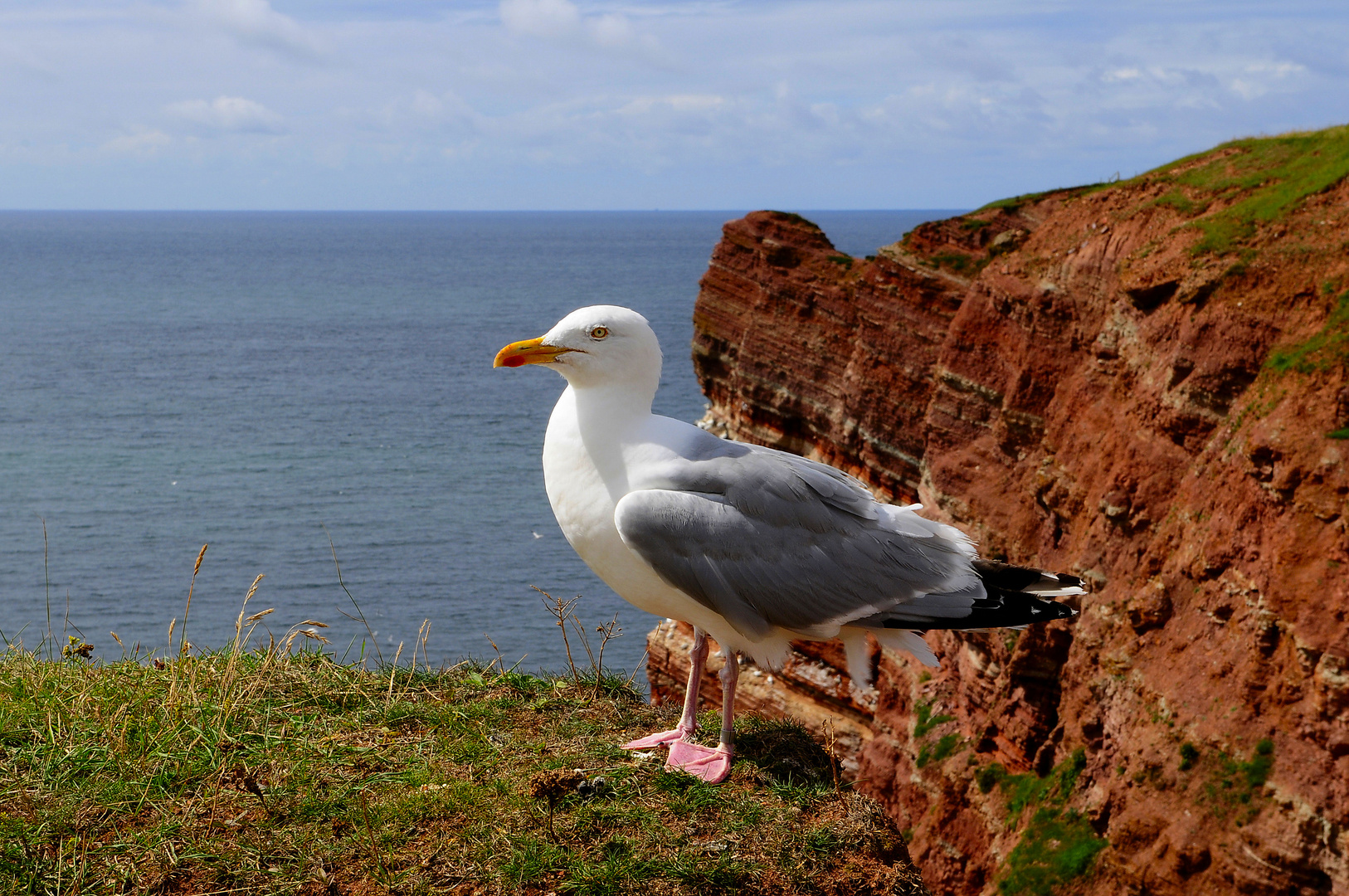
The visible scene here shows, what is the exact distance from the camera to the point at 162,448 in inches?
2196

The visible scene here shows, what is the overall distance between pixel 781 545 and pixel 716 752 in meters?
1.30

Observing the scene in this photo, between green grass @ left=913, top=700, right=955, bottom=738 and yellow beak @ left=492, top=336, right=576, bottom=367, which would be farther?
green grass @ left=913, top=700, right=955, bottom=738

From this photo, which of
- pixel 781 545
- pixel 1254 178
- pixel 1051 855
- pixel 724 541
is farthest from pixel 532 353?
pixel 1254 178

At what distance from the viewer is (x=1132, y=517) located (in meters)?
14.6

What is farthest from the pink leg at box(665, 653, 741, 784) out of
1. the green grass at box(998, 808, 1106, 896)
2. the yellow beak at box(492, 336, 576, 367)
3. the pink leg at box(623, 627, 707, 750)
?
the green grass at box(998, 808, 1106, 896)

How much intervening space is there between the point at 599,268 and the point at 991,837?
15216 cm

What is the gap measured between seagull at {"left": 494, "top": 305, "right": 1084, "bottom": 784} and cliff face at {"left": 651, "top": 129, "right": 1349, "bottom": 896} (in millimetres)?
6436

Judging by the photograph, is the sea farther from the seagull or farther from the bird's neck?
the bird's neck

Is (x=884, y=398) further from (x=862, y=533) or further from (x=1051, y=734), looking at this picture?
(x=862, y=533)

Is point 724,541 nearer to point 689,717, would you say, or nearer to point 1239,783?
point 689,717

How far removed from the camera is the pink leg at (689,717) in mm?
6598

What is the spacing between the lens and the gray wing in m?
6.09

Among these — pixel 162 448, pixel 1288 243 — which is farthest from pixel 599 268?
pixel 1288 243

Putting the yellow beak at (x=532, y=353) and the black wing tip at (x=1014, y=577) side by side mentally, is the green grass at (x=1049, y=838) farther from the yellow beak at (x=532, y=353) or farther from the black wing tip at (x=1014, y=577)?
the yellow beak at (x=532, y=353)
